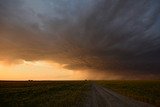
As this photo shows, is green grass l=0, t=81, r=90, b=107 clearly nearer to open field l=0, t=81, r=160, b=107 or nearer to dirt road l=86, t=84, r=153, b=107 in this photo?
open field l=0, t=81, r=160, b=107

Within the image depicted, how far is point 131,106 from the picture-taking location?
21.6 meters

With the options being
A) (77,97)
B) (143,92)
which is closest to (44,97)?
(77,97)

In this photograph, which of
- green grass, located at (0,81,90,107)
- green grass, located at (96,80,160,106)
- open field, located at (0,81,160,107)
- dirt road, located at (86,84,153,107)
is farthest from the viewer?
green grass, located at (96,80,160,106)

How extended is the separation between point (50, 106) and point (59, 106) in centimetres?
79

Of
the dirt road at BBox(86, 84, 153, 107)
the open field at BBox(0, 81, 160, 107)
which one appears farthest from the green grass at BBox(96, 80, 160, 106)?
the dirt road at BBox(86, 84, 153, 107)

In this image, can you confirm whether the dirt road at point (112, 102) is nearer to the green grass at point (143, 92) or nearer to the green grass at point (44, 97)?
the green grass at point (44, 97)

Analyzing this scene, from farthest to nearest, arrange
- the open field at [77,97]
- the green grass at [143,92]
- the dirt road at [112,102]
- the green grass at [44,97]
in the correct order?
the green grass at [143,92] < the green grass at [44,97] < the open field at [77,97] < the dirt road at [112,102]

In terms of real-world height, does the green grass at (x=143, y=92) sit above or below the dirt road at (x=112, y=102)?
above

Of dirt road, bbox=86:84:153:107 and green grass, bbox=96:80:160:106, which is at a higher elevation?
green grass, bbox=96:80:160:106

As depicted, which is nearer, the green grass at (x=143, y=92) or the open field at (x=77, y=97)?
the open field at (x=77, y=97)

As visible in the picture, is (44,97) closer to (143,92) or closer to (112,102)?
(112,102)

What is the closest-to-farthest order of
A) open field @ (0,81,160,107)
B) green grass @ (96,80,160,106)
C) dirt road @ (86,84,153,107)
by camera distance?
dirt road @ (86,84,153,107) → open field @ (0,81,160,107) → green grass @ (96,80,160,106)

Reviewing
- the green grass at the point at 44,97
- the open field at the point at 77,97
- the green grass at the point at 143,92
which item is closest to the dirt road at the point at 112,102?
the open field at the point at 77,97

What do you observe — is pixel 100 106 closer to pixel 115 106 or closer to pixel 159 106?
pixel 115 106
